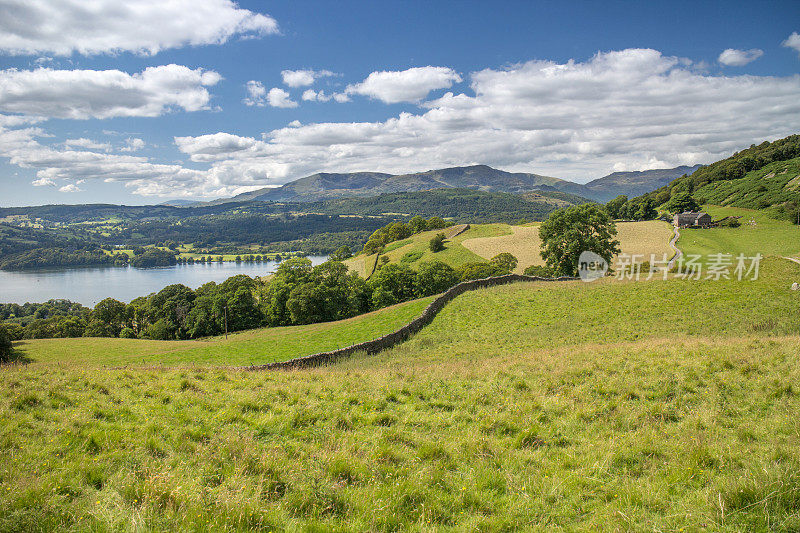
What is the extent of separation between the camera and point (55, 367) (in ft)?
39.0

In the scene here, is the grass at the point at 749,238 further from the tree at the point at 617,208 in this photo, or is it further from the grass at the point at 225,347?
the grass at the point at 225,347

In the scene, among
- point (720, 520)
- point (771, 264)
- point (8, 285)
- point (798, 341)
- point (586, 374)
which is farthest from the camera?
point (8, 285)

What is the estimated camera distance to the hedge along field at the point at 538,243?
64.6m

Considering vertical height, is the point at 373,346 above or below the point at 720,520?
below

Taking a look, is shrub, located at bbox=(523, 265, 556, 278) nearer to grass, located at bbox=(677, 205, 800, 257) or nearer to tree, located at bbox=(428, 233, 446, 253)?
grass, located at bbox=(677, 205, 800, 257)

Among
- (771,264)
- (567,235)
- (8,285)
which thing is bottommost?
(8,285)

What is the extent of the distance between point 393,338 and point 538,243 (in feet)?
214

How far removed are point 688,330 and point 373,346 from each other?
17.7 meters

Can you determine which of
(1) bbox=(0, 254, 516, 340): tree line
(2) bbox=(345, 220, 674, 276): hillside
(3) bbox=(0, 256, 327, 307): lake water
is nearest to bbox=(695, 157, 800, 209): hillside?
(2) bbox=(345, 220, 674, 276): hillside

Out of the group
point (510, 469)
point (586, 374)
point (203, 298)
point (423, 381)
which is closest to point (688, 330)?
point (586, 374)

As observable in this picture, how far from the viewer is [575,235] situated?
143 ft

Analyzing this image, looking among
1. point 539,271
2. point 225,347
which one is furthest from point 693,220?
point 225,347

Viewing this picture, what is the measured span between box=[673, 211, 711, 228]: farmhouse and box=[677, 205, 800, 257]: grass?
16.2 feet

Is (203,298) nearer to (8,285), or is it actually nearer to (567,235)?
(567,235)
